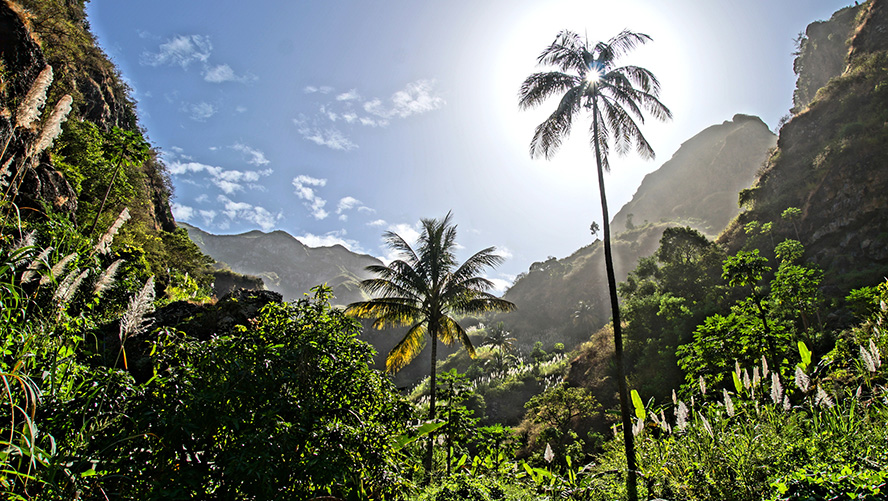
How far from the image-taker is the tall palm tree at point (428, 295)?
14.8 metres

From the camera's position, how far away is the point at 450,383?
997 cm

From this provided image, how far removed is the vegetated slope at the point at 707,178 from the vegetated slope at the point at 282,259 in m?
107

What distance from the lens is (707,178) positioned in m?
109

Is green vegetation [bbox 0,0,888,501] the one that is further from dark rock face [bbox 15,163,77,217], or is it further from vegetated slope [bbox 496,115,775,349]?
vegetated slope [bbox 496,115,775,349]

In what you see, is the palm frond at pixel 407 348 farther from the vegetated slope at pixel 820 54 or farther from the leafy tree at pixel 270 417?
the vegetated slope at pixel 820 54

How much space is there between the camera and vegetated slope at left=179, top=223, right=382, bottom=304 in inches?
5832

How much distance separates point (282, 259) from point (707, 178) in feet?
523

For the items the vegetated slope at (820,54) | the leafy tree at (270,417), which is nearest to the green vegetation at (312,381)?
the leafy tree at (270,417)

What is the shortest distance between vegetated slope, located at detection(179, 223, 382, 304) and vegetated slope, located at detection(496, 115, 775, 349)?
283ft

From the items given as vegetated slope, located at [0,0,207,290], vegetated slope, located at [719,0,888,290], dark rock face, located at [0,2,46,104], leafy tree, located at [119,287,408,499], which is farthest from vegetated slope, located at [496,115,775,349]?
dark rock face, located at [0,2,46,104]

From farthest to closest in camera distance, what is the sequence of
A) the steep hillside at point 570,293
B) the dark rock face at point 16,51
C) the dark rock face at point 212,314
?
the steep hillside at point 570,293 < the dark rock face at point 16,51 < the dark rock face at point 212,314

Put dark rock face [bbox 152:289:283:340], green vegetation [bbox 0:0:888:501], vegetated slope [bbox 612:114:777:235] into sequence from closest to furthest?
green vegetation [bbox 0:0:888:501], dark rock face [bbox 152:289:283:340], vegetated slope [bbox 612:114:777:235]

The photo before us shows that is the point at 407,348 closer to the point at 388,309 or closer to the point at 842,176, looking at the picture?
the point at 388,309

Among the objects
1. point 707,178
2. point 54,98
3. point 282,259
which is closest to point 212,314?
point 54,98
